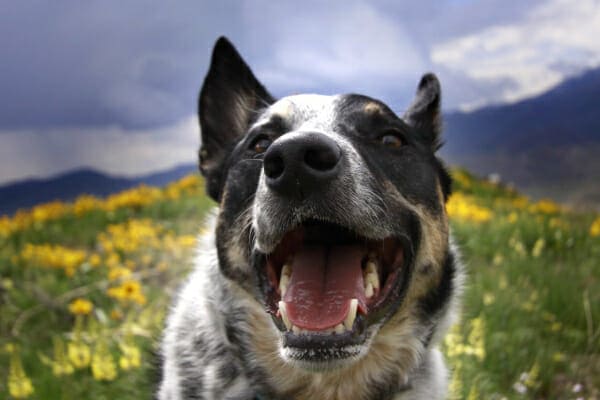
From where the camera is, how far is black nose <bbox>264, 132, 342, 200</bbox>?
221 centimetres

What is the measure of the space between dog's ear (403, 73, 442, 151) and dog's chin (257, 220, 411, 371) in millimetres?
1088

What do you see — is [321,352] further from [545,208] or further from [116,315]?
[545,208]

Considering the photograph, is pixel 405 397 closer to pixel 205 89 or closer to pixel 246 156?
pixel 246 156

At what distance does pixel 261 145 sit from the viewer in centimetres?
303

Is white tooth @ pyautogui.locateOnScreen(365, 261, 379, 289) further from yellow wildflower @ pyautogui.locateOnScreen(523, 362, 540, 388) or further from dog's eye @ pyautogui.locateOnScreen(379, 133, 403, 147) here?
yellow wildflower @ pyautogui.locateOnScreen(523, 362, 540, 388)

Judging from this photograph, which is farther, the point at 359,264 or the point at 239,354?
the point at 239,354

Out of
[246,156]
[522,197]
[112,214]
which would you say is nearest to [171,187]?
[112,214]

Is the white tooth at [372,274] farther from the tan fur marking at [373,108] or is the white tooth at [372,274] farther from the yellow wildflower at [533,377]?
the yellow wildflower at [533,377]

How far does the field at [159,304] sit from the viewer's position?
3.98 m

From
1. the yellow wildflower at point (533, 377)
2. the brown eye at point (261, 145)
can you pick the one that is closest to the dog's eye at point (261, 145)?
the brown eye at point (261, 145)

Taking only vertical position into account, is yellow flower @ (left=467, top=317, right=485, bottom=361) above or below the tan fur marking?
below

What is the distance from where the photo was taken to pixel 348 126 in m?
2.93

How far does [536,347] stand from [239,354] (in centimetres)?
289

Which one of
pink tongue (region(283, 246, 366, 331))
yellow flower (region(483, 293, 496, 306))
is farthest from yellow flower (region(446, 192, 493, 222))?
pink tongue (region(283, 246, 366, 331))
